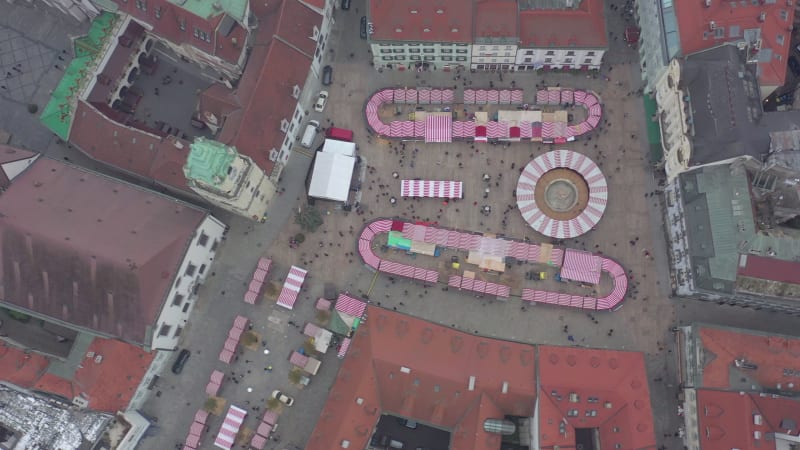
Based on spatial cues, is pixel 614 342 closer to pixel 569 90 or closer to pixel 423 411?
pixel 423 411

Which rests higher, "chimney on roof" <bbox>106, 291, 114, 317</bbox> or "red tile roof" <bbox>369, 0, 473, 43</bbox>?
"red tile roof" <bbox>369, 0, 473, 43</bbox>

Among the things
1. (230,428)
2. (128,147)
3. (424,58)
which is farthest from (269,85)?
(230,428)

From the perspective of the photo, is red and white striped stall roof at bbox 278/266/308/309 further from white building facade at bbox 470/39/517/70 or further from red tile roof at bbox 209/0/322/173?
white building facade at bbox 470/39/517/70

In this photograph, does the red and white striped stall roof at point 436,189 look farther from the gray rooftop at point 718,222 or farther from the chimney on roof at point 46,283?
the chimney on roof at point 46,283

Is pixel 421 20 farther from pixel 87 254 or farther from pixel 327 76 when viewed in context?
pixel 87 254

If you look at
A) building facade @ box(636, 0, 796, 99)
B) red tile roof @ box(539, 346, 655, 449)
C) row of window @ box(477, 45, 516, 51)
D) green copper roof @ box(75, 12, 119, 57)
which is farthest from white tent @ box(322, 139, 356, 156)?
building facade @ box(636, 0, 796, 99)

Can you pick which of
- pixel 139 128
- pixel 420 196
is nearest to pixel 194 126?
pixel 139 128
